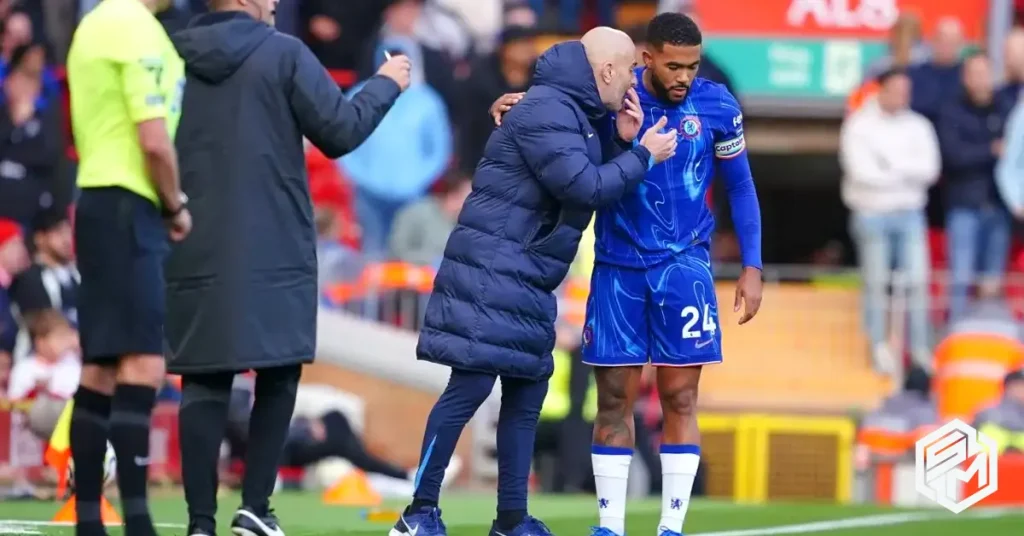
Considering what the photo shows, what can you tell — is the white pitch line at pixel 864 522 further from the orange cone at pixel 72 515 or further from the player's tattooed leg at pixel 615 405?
the orange cone at pixel 72 515

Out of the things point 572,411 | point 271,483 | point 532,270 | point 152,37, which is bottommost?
point 572,411

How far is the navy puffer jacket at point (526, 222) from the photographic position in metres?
8.45

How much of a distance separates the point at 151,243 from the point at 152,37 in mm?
739

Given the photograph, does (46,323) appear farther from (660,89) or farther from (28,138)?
(660,89)

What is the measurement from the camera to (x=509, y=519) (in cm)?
880

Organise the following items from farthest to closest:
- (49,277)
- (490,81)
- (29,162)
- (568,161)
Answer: (490,81), (29,162), (49,277), (568,161)

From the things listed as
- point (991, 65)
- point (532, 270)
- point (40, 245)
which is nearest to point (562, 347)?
point (40, 245)

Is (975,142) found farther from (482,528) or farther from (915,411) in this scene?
(482,528)

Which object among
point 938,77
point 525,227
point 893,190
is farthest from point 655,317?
point 938,77

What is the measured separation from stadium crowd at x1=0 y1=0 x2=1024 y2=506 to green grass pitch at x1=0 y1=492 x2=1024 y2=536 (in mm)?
3590

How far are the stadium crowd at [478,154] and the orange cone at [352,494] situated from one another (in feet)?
10.5

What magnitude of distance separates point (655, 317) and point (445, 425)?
96cm

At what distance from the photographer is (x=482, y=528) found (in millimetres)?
9945

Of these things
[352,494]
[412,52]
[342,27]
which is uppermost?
[342,27]
